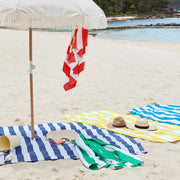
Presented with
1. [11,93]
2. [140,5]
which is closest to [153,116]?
[11,93]

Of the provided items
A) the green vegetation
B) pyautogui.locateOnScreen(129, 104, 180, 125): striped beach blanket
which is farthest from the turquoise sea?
the green vegetation

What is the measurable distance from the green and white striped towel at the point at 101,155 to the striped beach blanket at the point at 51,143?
130mm

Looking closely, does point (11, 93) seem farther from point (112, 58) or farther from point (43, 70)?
point (112, 58)

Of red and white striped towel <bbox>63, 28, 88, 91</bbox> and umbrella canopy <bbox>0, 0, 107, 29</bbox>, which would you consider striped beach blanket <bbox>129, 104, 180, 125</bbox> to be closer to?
red and white striped towel <bbox>63, 28, 88, 91</bbox>

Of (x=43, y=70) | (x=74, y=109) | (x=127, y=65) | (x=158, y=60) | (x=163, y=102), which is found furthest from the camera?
(x=158, y=60)

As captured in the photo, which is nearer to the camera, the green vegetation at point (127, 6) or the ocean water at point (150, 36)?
the ocean water at point (150, 36)

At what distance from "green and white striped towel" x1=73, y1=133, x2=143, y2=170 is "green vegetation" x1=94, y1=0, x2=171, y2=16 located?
8067cm

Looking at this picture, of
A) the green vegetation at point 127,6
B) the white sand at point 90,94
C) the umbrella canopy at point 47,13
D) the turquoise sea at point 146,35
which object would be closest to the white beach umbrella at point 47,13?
the umbrella canopy at point 47,13

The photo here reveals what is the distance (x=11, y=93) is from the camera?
6297 mm

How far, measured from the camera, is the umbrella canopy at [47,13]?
2609 millimetres

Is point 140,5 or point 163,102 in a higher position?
point 140,5

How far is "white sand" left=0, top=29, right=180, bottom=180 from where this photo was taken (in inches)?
117

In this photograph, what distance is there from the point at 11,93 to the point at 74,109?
5.73ft

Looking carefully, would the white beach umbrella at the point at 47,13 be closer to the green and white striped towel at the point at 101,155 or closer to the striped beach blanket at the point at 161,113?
the green and white striped towel at the point at 101,155
